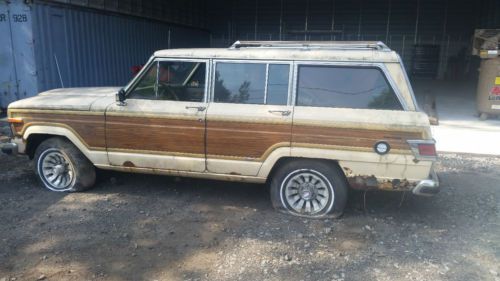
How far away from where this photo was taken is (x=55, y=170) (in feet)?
17.5

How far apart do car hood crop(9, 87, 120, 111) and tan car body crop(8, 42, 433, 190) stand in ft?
0.05

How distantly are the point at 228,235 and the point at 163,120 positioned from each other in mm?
1514

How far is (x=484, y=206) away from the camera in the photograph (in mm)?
5121

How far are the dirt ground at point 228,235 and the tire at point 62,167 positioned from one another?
0.15m

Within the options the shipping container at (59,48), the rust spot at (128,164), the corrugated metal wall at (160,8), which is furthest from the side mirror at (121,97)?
the corrugated metal wall at (160,8)

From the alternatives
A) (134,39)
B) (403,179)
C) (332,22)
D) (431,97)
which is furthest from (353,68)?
(332,22)

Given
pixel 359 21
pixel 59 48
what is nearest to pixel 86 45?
pixel 59 48

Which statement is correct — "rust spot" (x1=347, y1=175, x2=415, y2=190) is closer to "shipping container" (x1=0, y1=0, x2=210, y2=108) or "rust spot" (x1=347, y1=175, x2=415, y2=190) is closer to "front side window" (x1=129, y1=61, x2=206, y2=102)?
"front side window" (x1=129, y1=61, x2=206, y2=102)

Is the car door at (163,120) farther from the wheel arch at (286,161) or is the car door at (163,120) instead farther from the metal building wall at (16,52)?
the metal building wall at (16,52)

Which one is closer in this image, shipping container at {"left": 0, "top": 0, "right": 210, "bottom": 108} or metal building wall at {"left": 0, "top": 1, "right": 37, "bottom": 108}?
metal building wall at {"left": 0, "top": 1, "right": 37, "bottom": 108}

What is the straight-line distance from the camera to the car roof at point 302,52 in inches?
171

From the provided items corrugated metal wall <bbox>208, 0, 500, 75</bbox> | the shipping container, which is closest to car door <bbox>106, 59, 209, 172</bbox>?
the shipping container

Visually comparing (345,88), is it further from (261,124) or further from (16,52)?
(16,52)

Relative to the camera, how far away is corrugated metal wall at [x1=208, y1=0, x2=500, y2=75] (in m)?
21.0
